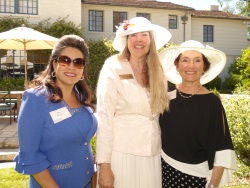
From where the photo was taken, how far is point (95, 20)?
74.9 feet

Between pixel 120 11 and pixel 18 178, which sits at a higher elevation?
pixel 120 11

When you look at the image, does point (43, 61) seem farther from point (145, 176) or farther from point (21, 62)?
point (145, 176)

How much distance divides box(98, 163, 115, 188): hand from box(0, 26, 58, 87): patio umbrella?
7678 millimetres

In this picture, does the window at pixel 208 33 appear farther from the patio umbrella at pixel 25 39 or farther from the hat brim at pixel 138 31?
the hat brim at pixel 138 31

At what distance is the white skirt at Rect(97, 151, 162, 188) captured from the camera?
2.90 m

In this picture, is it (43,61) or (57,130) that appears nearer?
(57,130)

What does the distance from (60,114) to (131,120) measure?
709mm

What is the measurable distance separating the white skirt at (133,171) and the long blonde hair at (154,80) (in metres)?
0.46

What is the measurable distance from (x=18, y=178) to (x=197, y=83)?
4.15m

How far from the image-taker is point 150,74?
298 centimetres

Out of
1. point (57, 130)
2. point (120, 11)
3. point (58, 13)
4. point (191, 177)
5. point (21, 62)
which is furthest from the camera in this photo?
point (120, 11)

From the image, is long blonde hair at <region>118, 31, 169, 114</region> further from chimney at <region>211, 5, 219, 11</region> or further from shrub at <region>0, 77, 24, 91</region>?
chimney at <region>211, 5, 219, 11</region>

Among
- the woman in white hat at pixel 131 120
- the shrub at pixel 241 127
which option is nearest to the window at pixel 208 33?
the shrub at pixel 241 127

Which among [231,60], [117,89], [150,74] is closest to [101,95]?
[117,89]
